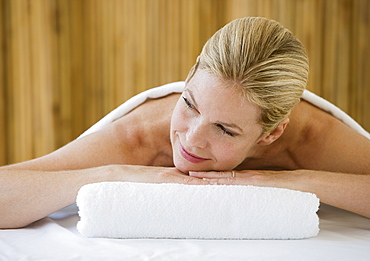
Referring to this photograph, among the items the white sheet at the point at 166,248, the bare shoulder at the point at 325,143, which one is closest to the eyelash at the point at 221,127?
the white sheet at the point at 166,248

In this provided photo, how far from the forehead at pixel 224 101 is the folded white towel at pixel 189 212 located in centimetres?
21

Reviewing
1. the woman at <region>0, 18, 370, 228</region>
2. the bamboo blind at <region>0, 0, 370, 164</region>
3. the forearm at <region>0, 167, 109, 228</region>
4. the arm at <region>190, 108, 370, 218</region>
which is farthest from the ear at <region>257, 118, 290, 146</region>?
the bamboo blind at <region>0, 0, 370, 164</region>

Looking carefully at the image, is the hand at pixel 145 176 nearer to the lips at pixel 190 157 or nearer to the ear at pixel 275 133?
the lips at pixel 190 157

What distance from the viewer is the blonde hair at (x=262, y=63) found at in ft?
4.41

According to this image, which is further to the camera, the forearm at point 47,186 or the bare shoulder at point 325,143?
the bare shoulder at point 325,143

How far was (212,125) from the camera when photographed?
1.36 metres

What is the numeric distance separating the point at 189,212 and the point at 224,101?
12.1 inches

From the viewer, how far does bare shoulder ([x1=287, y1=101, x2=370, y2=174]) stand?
5.47ft

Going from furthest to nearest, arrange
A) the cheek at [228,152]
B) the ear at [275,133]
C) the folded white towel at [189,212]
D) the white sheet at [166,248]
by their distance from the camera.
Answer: the ear at [275,133]
the cheek at [228,152]
the folded white towel at [189,212]
the white sheet at [166,248]

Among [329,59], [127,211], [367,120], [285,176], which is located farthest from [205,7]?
[127,211]

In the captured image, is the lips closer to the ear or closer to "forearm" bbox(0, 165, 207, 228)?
"forearm" bbox(0, 165, 207, 228)

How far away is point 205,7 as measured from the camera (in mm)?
3100

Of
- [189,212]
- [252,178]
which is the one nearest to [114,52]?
[252,178]

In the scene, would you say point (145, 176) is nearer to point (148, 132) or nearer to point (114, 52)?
point (148, 132)
